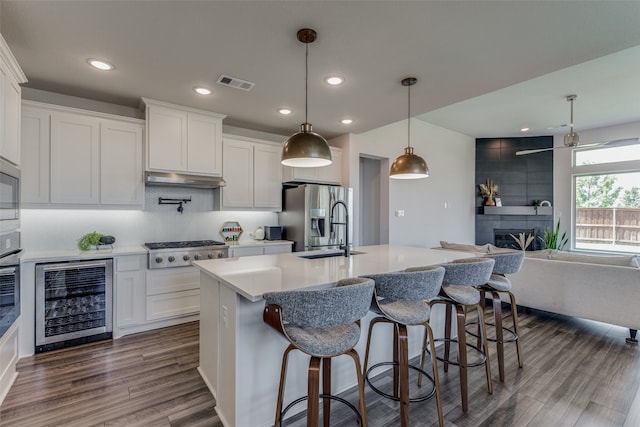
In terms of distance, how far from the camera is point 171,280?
3.31 m

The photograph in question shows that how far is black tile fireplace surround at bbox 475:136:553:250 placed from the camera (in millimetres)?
6816

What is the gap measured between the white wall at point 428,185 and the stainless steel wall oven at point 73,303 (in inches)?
131

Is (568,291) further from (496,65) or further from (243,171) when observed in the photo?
(243,171)

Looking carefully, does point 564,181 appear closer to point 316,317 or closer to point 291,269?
point 291,269

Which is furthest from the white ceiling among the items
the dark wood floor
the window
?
the window

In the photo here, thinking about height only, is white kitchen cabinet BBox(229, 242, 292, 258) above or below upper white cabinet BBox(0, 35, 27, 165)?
below

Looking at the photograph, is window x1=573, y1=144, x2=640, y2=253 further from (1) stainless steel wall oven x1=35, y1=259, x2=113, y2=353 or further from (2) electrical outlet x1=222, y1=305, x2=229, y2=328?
(1) stainless steel wall oven x1=35, y1=259, x2=113, y2=353

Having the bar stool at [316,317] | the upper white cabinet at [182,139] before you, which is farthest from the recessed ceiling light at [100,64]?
the bar stool at [316,317]

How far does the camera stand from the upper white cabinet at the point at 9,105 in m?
2.04

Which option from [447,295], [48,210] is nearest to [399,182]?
[447,295]

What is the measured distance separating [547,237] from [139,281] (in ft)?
25.1

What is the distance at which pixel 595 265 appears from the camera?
3.14 meters

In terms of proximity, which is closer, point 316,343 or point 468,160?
point 316,343

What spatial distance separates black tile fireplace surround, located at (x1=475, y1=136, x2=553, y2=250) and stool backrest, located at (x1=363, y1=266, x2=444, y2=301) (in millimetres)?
6211
